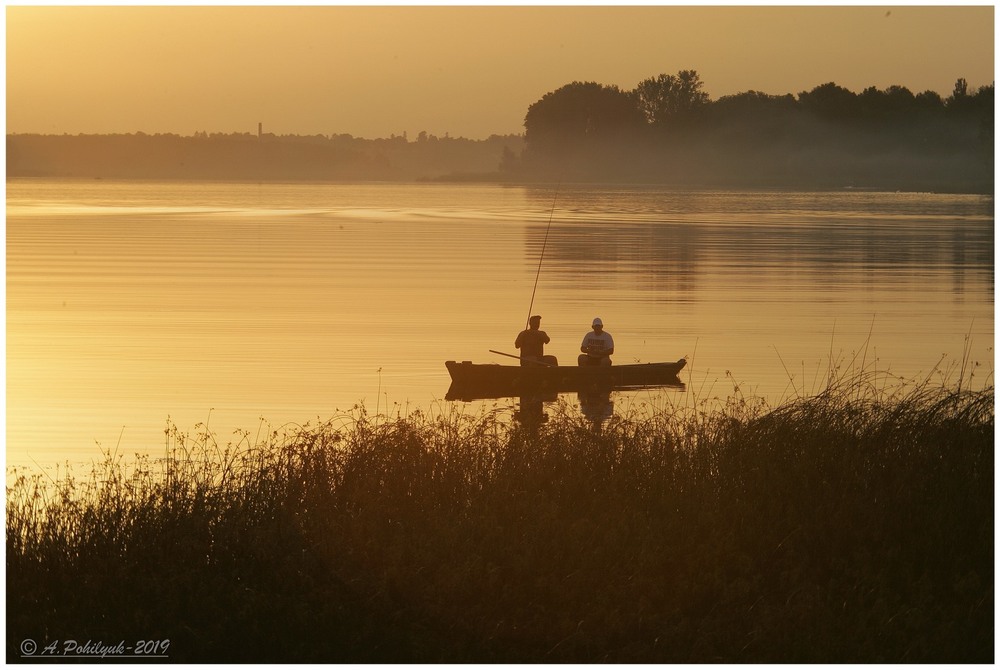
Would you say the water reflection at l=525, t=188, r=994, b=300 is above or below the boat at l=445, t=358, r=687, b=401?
below

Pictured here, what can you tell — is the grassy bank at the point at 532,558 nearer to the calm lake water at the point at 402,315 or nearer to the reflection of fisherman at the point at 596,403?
the calm lake water at the point at 402,315

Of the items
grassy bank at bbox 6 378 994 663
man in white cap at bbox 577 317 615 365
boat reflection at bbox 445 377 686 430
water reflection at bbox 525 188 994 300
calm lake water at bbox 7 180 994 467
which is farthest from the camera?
water reflection at bbox 525 188 994 300

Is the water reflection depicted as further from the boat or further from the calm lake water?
the boat

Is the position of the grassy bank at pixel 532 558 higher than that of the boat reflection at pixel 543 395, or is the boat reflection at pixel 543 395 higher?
the grassy bank at pixel 532 558

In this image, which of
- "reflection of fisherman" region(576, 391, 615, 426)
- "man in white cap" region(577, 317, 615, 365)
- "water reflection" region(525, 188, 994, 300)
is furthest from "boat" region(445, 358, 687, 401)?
"water reflection" region(525, 188, 994, 300)

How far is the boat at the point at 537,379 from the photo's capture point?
27.0 m

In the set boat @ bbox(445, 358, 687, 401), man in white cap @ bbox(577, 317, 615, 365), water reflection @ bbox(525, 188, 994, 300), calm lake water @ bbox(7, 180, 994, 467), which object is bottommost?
water reflection @ bbox(525, 188, 994, 300)

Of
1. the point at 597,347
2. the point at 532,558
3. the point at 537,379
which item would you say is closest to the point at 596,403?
the point at 537,379

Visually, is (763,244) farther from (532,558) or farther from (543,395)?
(532,558)

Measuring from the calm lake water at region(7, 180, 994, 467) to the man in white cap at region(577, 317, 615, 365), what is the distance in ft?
4.04

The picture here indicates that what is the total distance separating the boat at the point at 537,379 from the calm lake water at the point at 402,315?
56 centimetres

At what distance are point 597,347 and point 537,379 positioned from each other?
55.1 inches

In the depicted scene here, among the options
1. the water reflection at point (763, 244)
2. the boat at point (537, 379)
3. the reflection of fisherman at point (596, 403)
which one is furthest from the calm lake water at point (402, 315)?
the boat at point (537, 379)

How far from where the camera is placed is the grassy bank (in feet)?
37.4
